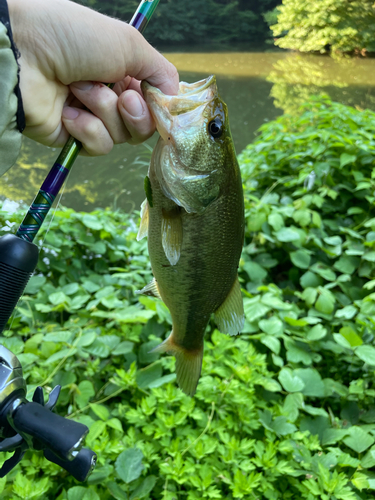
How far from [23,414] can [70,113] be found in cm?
98

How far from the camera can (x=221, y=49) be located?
2325cm

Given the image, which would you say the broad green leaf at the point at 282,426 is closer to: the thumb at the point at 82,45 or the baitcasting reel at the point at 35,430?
the baitcasting reel at the point at 35,430

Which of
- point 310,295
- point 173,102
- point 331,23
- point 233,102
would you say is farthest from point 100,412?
point 331,23

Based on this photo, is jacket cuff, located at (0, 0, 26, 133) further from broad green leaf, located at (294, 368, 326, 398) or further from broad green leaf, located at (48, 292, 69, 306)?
broad green leaf, located at (294, 368, 326, 398)

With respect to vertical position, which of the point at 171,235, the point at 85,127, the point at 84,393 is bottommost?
the point at 84,393

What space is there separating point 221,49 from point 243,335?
81.6 ft

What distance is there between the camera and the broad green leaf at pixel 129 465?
4.68ft

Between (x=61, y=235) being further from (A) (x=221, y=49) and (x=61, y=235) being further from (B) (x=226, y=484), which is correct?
(A) (x=221, y=49)

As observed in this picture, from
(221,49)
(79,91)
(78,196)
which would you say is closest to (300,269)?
(79,91)

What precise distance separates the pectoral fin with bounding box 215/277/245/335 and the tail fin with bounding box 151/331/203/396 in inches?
7.8

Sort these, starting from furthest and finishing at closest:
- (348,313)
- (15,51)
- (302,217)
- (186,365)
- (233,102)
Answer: (233,102)
(302,217)
(348,313)
(186,365)
(15,51)

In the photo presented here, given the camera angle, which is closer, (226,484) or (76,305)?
(226,484)

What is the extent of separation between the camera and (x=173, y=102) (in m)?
1.09

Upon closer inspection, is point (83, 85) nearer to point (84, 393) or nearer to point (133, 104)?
point (133, 104)
